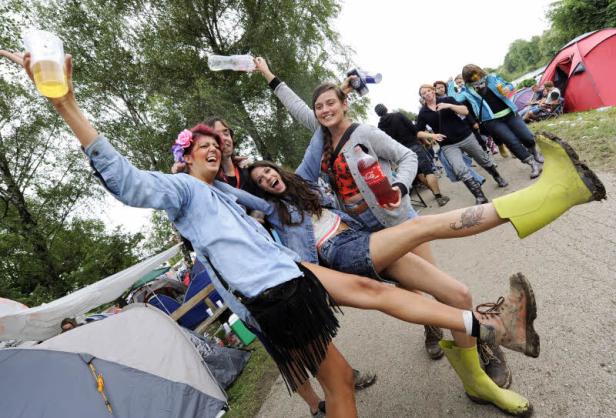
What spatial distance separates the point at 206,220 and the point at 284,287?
48 cm

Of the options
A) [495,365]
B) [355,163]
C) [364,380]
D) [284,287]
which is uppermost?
[355,163]

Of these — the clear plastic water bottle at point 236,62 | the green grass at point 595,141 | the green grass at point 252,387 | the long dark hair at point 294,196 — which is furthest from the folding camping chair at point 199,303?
the green grass at point 595,141

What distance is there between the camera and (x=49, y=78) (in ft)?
4.16

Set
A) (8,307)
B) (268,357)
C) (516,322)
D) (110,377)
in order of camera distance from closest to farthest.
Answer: (516,322)
(110,377)
(268,357)
(8,307)

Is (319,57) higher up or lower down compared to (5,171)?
lower down

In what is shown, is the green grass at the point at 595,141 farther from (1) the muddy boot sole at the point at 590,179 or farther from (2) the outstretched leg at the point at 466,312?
(2) the outstretched leg at the point at 466,312

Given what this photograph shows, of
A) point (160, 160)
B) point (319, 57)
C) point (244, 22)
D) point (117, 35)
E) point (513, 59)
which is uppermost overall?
point (117, 35)

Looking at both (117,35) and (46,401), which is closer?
(46,401)

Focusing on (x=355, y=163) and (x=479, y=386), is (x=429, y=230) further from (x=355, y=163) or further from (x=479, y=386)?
(x=479, y=386)

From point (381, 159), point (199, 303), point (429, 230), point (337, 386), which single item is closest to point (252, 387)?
point (337, 386)

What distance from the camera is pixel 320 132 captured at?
2451 mm

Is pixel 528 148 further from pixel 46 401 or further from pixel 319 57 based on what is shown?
pixel 319 57

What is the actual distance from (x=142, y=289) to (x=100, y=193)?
7.53 metres

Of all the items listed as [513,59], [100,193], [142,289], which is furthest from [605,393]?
[513,59]
